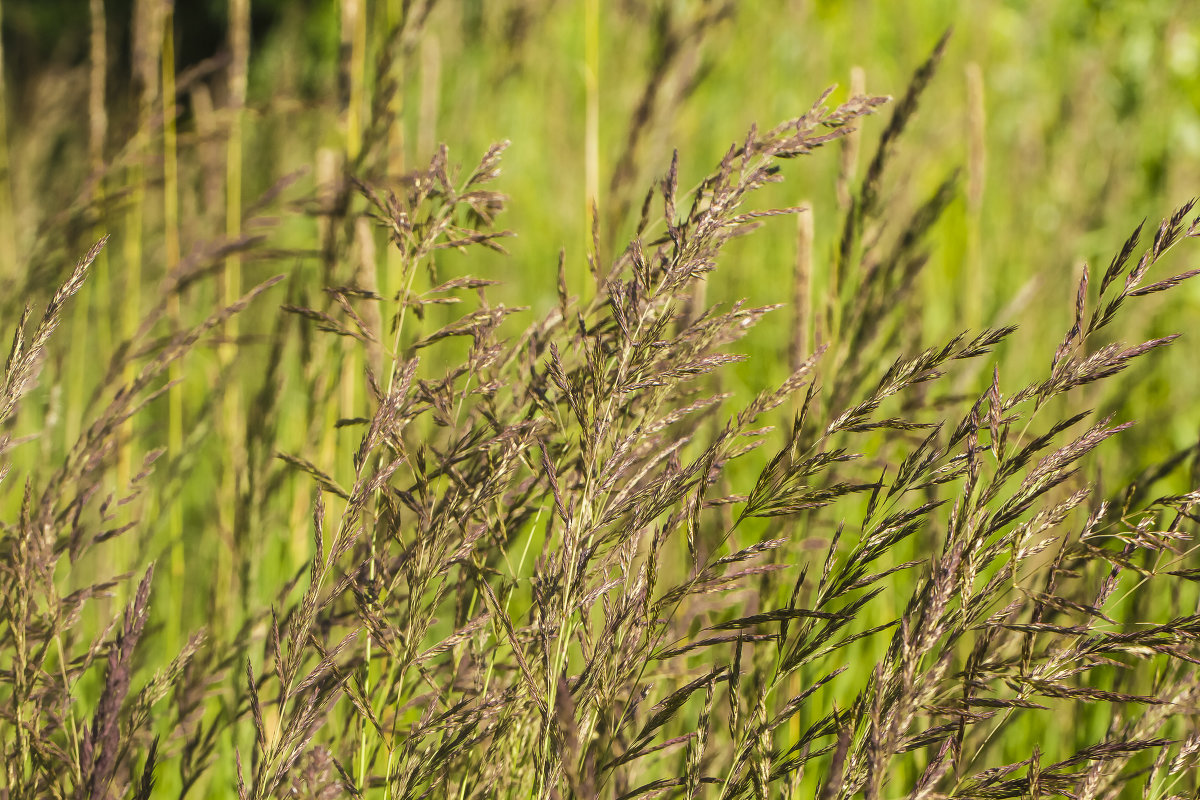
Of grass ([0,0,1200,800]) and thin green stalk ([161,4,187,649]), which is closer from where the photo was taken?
grass ([0,0,1200,800])

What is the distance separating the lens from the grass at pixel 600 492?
0.68 meters

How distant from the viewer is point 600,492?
26.7 inches

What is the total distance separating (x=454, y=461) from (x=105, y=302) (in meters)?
1.68

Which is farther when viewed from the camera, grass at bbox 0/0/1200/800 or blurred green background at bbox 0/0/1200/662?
blurred green background at bbox 0/0/1200/662

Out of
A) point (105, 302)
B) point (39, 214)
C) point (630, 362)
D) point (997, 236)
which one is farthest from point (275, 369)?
point (997, 236)

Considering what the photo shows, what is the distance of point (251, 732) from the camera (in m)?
1.46

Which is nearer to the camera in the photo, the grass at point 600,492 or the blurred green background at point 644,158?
the grass at point 600,492

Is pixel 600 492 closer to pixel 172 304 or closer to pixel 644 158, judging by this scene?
pixel 644 158

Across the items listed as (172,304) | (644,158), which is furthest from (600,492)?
(172,304)

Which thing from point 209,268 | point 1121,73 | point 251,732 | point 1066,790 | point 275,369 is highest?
point 1121,73

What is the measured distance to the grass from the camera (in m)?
0.68

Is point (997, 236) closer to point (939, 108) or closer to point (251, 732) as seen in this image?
point (939, 108)

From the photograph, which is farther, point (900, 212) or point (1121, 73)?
point (900, 212)

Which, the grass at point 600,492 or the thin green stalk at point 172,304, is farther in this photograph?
the thin green stalk at point 172,304
